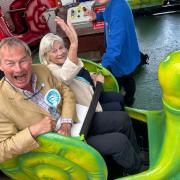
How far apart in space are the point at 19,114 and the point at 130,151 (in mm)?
583

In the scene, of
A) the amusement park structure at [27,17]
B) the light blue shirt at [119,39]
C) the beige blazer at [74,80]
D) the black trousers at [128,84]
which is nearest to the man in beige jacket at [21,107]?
the beige blazer at [74,80]

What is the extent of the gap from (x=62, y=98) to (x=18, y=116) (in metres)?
0.31

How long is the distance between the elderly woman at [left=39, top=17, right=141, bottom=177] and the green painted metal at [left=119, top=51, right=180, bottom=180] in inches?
4.7

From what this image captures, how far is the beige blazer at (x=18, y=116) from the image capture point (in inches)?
55.1

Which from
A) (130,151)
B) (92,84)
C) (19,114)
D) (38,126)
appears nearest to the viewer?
(38,126)

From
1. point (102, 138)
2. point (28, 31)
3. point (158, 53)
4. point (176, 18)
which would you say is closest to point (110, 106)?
point (102, 138)

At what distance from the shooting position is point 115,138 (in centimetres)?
162

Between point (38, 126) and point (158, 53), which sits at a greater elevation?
point (38, 126)

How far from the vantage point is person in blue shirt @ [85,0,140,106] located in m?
2.12

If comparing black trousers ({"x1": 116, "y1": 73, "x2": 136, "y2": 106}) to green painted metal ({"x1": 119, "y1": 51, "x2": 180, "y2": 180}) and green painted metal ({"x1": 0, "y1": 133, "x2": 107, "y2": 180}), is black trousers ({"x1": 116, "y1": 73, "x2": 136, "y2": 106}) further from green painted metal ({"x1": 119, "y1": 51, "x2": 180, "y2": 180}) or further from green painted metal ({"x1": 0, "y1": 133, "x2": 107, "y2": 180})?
green painted metal ({"x1": 0, "y1": 133, "x2": 107, "y2": 180})

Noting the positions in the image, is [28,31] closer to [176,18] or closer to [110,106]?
[176,18]

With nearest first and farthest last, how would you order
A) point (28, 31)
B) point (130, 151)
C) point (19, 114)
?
point (19, 114), point (130, 151), point (28, 31)

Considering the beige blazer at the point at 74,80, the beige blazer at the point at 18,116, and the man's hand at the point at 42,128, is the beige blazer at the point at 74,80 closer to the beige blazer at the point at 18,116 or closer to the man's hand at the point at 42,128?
the beige blazer at the point at 18,116

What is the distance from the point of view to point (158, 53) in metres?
4.02
